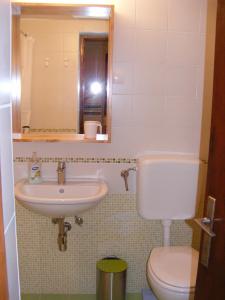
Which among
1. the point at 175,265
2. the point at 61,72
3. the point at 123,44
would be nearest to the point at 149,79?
the point at 123,44

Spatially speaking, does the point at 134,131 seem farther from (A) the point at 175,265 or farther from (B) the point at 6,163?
(B) the point at 6,163

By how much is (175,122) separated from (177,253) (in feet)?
2.62

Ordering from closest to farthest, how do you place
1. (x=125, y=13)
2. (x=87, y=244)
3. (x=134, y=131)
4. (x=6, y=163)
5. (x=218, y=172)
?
(x=6, y=163), (x=218, y=172), (x=125, y=13), (x=134, y=131), (x=87, y=244)

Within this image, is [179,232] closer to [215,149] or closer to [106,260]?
[106,260]

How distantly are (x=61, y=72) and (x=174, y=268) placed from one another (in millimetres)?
1329

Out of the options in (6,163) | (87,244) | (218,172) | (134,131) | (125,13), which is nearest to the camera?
(6,163)

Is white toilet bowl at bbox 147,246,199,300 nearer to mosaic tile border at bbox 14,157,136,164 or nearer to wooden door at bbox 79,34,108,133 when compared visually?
mosaic tile border at bbox 14,157,136,164

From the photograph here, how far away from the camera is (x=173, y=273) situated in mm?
1646

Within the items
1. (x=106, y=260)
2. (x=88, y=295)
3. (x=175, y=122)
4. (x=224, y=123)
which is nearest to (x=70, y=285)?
(x=88, y=295)

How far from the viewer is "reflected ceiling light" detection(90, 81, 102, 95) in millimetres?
1978

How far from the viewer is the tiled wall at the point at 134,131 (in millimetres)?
1919

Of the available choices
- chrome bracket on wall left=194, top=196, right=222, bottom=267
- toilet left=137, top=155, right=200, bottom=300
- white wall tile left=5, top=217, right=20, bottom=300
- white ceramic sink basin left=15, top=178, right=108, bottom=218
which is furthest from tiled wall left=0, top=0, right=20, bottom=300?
toilet left=137, top=155, right=200, bottom=300

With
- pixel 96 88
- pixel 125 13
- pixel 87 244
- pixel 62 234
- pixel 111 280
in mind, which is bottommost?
pixel 111 280

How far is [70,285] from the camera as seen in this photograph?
2.17 m
